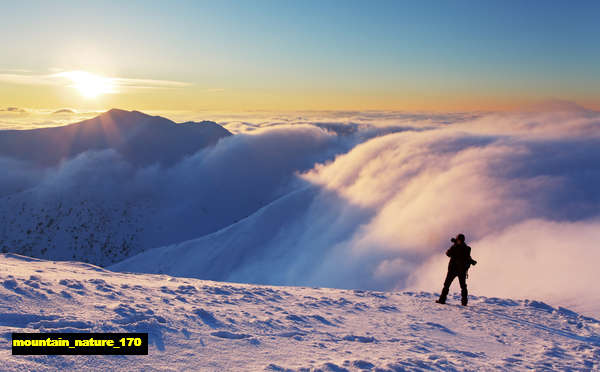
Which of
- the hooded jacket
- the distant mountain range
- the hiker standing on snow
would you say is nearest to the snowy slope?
the hiker standing on snow

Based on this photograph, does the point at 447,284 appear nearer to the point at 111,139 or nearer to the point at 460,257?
the point at 460,257

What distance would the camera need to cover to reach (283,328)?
269 inches

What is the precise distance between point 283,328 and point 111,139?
168 metres

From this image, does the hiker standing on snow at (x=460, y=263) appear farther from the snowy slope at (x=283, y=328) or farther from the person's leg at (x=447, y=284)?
the snowy slope at (x=283, y=328)

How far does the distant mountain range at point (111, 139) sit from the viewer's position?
485 ft

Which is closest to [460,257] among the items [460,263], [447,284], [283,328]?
[460,263]

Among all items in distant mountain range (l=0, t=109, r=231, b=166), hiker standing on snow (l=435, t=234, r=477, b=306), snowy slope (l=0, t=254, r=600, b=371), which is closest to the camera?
snowy slope (l=0, t=254, r=600, b=371)

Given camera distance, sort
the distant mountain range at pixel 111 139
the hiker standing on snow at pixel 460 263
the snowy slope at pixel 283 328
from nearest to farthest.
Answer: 1. the snowy slope at pixel 283 328
2. the hiker standing on snow at pixel 460 263
3. the distant mountain range at pixel 111 139

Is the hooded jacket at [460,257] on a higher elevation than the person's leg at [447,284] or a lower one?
higher

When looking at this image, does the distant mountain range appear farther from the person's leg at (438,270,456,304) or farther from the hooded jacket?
the hooded jacket

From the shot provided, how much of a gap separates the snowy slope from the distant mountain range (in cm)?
13752

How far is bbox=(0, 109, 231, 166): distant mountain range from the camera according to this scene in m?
148

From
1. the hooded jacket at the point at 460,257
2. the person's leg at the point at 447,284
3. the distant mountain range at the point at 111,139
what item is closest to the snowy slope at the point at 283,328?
the person's leg at the point at 447,284

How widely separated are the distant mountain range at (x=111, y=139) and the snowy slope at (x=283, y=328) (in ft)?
451
